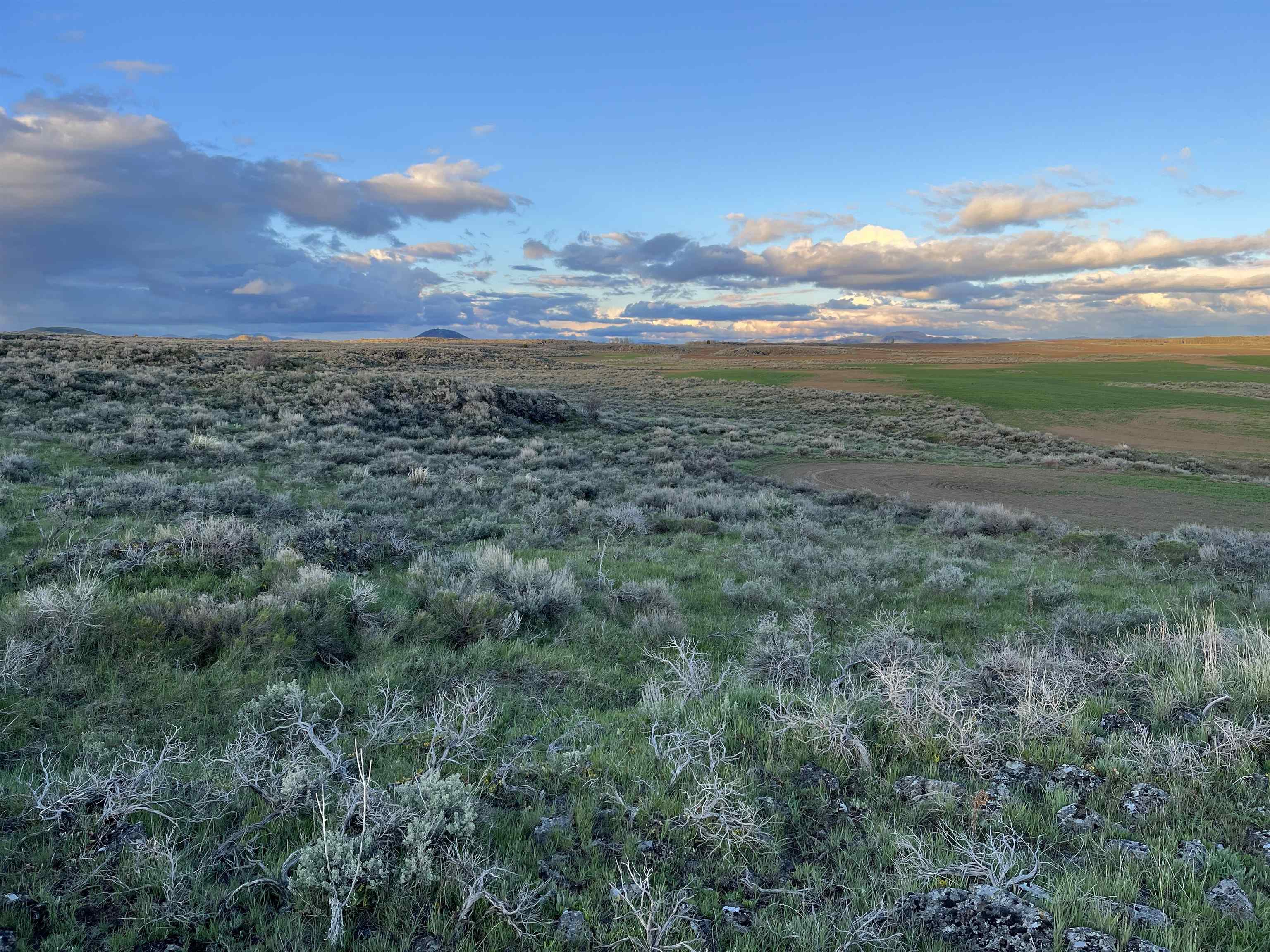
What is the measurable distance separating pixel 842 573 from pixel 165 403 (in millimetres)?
21659

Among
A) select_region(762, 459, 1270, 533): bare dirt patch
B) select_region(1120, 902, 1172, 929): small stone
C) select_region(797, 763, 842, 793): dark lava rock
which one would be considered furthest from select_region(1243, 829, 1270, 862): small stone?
select_region(762, 459, 1270, 533): bare dirt patch

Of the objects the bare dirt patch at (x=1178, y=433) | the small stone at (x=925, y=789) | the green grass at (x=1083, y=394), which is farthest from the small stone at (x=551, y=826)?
the green grass at (x=1083, y=394)

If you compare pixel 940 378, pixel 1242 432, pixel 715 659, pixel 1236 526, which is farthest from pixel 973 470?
pixel 940 378

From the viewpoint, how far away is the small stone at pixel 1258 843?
3.12 metres

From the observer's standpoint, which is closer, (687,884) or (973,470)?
(687,884)

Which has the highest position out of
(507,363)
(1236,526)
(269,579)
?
(507,363)

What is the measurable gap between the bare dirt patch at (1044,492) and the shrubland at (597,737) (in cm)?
513

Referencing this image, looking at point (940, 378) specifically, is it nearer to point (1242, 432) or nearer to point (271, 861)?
point (1242, 432)

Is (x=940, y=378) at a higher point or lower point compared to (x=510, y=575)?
higher

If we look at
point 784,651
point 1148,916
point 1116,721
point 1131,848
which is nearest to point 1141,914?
point 1148,916

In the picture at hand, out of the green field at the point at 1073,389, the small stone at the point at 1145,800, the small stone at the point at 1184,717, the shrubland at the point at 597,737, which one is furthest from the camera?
the green field at the point at 1073,389

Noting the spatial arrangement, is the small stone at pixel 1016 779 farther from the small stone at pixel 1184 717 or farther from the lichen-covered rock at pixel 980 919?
the small stone at pixel 1184 717

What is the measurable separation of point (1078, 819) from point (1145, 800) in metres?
0.48

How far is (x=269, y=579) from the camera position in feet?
23.3
